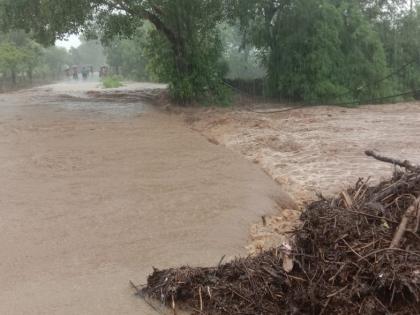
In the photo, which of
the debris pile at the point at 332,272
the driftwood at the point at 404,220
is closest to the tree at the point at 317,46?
the debris pile at the point at 332,272

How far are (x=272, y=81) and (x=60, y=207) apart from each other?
A: 47.6 feet

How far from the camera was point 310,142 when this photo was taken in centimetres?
1220

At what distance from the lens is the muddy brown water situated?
517 cm

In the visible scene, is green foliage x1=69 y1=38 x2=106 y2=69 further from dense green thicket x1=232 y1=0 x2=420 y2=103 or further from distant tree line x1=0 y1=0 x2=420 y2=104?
dense green thicket x1=232 y1=0 x2=420 y2=103

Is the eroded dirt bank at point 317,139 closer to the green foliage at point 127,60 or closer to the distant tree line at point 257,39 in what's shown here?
the distant tree line at point 257,39

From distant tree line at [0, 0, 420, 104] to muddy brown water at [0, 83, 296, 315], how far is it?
5.99m

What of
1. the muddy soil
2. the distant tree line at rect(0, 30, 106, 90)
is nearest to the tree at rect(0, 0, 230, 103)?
the muddy soil

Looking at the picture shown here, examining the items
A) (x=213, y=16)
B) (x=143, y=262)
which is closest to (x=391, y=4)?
(x=213, y=16)

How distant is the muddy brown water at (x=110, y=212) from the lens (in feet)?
17.0

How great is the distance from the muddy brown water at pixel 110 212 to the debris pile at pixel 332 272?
1.94 feet

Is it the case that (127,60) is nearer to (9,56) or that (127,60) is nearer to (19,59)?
(19,59)

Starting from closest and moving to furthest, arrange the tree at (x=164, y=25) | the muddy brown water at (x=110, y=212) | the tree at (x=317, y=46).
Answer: the muddy brown water at (x=110, y=212)
the tree at (x=164, y=25)
the tree at (x=317, y=46)

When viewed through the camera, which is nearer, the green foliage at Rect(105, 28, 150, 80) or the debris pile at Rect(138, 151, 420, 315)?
the debris pile at Rect(138, 151, 420, 315)

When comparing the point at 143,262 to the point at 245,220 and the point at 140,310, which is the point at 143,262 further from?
the point at 245,220
